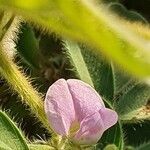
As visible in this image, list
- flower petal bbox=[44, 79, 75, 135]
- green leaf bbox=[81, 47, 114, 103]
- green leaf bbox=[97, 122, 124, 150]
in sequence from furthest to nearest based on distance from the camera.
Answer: green leaf bbox=[81, 47, 114, 103] → green leaf bbox=[97, 122, 124, 150] → flower petal bbox=[44, 79, 75, 135]

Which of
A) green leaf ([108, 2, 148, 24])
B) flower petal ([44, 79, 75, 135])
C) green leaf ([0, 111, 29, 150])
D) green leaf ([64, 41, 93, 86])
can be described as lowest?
green leaf ([0, 111, 29, 150])

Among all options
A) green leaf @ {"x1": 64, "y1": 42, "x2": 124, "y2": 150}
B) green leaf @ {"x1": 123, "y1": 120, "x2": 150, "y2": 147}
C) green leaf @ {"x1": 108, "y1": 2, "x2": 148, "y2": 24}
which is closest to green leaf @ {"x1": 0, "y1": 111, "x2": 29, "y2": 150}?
green leaf @ {"x1": 64, "y1": 42, "x2": 124, "y2": 150}

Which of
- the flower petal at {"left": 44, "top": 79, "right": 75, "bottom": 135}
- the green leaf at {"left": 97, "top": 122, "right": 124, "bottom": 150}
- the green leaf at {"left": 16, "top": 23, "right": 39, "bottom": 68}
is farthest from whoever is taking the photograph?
the green leaf at {"left": 16, "top": 23, "right": 39, "bottom": 68}

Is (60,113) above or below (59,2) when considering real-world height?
below

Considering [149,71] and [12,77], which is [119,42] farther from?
[12,77]

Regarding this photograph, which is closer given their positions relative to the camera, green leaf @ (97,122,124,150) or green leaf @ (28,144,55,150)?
green leaf @ (28,144,55,150)

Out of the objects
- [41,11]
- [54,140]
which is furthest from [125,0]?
[41,11]

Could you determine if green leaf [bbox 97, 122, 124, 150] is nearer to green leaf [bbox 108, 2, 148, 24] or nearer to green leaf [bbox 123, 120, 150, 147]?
green leaf [bbox 123, 120, 150, 147]
